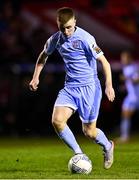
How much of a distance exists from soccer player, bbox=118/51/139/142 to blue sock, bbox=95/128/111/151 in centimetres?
850

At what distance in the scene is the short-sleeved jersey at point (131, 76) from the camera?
20938mm

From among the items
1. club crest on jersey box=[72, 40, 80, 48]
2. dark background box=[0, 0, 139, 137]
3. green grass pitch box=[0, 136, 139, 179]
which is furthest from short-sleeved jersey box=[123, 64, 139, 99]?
club crest on jersey box=[72, 40, 80, 48]

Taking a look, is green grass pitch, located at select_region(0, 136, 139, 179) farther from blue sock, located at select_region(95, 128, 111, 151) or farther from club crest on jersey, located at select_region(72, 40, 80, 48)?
club crest on jersey, located at select_region(72, 40, 80, 48)

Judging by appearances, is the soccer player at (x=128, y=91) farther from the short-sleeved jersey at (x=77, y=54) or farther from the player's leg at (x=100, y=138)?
the short-sleeved jersey at (x=77, y=54)

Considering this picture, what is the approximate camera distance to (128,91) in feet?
69.4

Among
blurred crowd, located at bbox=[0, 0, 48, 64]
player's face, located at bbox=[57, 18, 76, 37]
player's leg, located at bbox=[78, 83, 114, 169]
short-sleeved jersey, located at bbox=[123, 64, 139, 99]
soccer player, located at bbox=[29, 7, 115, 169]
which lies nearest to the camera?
player's face, located at bbox=[57, 18, 76, 37]

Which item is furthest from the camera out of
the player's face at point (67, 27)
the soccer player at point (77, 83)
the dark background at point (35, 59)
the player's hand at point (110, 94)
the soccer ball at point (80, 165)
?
the dark background at point (35, 59)

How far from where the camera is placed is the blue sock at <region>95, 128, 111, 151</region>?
38.2ft

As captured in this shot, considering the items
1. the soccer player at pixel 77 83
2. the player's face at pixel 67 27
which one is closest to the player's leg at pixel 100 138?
the soccer player at pixel 77 83

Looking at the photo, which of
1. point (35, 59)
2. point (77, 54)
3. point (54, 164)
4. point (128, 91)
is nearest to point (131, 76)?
point (128, 91)

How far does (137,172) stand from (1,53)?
1042 centimetres

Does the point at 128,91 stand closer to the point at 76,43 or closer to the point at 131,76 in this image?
the point at 131,76

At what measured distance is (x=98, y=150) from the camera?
15.9 metres

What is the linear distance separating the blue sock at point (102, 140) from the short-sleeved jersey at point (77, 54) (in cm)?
77
